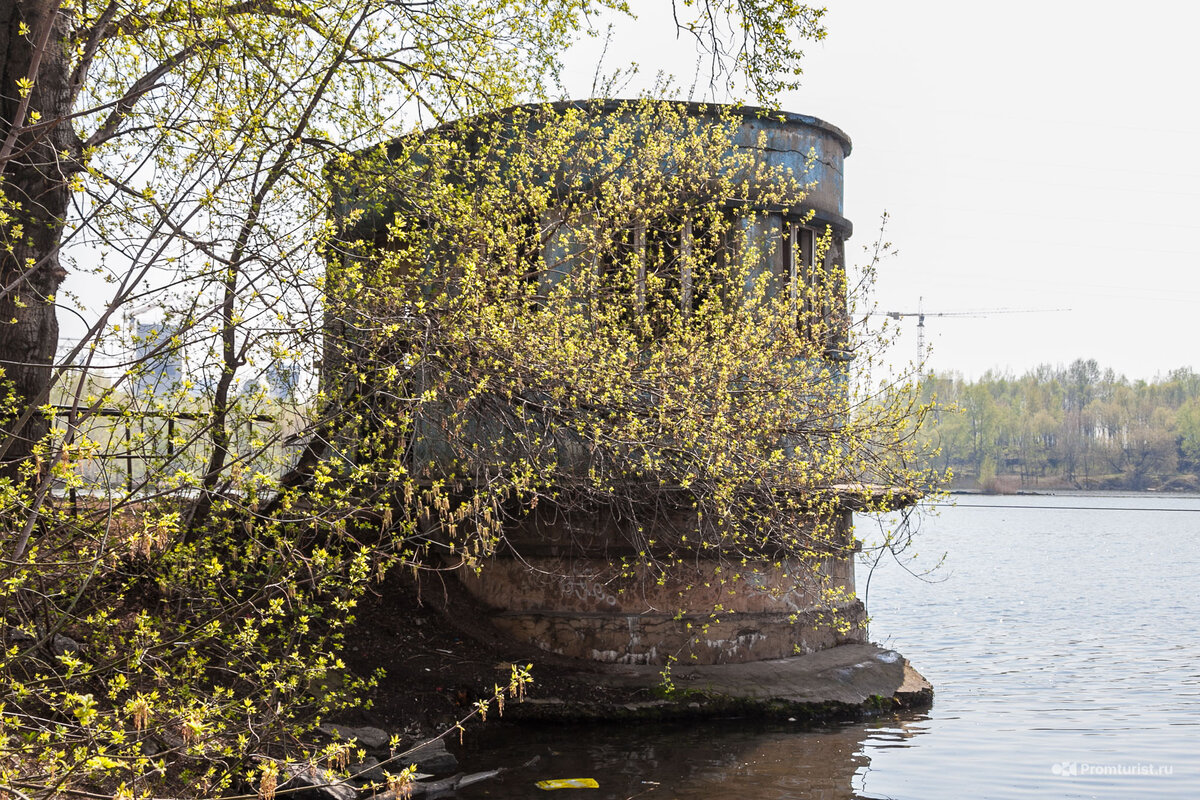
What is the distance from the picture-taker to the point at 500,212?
10.5 m

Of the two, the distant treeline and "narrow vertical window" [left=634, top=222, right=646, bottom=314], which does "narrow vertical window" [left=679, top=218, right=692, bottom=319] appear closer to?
"narrow vertical window" [left=634, top=222, right=646, bottom=314]

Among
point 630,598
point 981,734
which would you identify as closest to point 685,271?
point 630,598

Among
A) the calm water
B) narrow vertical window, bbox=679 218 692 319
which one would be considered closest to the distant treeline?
the calm water

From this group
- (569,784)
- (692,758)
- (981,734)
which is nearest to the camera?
(569,784)

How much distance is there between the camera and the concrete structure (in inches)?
469

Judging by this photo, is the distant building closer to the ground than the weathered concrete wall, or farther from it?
farther from it

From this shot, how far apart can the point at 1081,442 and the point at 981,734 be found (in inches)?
4223

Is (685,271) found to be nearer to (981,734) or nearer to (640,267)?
(640,267)

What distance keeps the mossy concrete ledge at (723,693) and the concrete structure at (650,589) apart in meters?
0.23

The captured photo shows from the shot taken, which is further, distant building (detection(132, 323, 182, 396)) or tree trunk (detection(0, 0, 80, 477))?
tree trunk (detection(0, 0, 80, 477))

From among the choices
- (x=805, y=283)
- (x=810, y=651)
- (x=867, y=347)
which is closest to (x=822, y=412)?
(x=867, y=347)

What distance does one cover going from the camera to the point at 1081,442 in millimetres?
110375

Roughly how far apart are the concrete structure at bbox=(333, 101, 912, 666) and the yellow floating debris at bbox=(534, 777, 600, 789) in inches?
95.4

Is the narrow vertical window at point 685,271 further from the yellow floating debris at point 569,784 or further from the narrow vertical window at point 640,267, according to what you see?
the yellow floating debris at point 569,784
